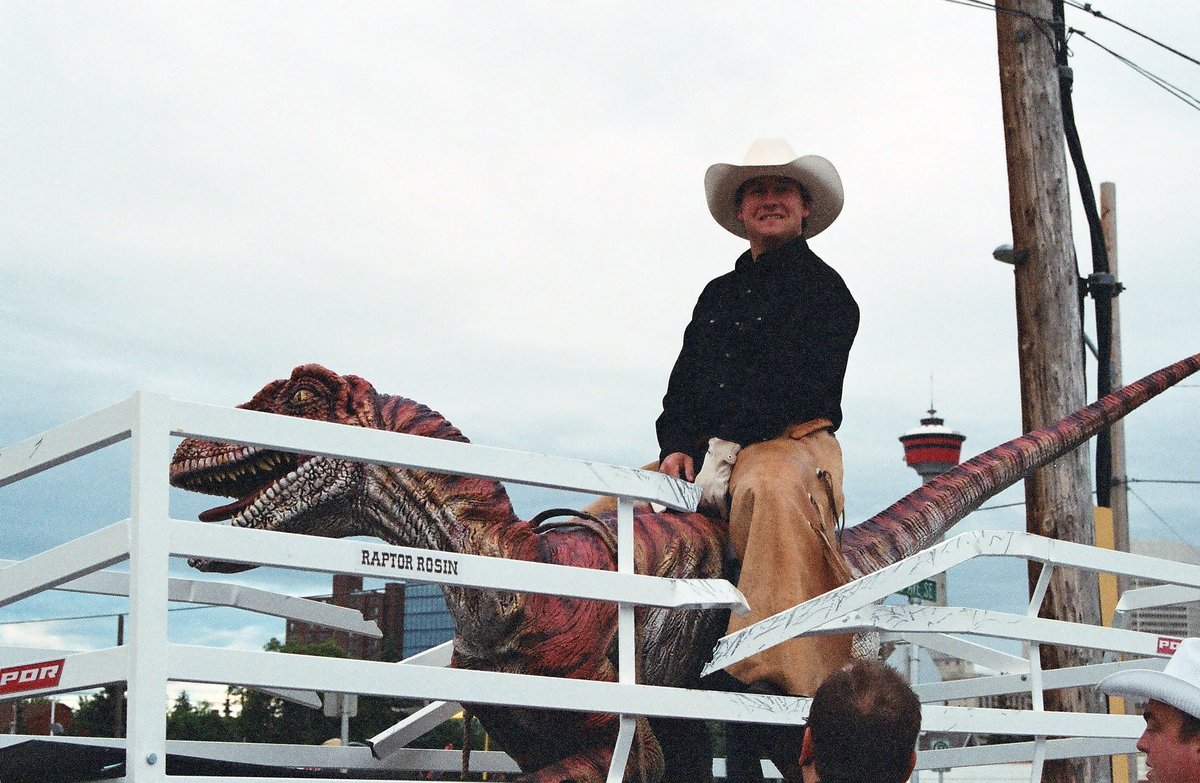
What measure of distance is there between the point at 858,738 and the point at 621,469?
1736 mm

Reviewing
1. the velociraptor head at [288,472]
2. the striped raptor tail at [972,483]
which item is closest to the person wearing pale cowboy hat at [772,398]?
the striped raptor tail at [972,483]

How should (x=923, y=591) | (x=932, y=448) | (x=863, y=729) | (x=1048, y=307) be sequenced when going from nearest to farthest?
1. (x=863, y=729)
2. (x=1048, y=307)
3. (x=923, y=591)
4. (x=932, y=448)

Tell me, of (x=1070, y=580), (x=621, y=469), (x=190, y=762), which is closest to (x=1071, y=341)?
(x=1070, y=580)

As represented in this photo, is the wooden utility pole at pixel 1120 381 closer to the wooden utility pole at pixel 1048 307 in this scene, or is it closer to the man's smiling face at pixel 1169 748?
the wooden utility pole at pixel 1048 307

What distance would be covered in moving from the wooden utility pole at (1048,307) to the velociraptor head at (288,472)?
13.3 ft

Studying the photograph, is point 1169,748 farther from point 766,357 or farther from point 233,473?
point 233,473

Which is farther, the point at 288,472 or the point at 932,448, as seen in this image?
the point at 932,448

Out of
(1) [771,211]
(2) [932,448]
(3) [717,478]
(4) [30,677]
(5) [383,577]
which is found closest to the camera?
(4) [30,677]

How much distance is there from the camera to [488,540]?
4.48 meters

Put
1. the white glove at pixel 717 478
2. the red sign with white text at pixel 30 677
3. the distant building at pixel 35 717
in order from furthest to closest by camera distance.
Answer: the distant building at pixel 35 717, the white glove at pixel 717 478, the red sign with white text at pixel 30 677

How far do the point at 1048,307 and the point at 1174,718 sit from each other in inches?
205

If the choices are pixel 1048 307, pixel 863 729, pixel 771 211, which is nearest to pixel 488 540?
pixel 771 211

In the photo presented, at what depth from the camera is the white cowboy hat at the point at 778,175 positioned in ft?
17.4

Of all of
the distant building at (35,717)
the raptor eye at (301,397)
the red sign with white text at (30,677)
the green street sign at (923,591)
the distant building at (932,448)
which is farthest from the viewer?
the distant building at (35,717)
